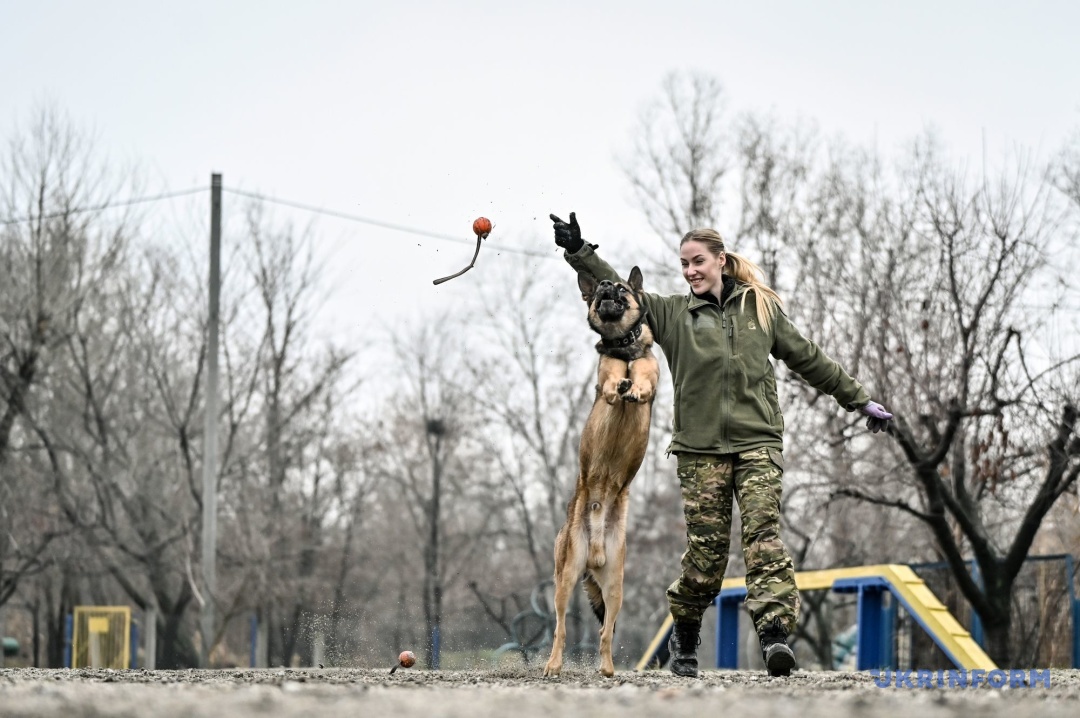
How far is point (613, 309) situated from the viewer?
270 inches

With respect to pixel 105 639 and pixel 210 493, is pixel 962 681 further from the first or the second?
pixel 105 639

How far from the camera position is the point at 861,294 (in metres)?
16.8

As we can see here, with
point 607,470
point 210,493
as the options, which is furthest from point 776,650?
point 210,493

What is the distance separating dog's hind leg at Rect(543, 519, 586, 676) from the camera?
676 cm

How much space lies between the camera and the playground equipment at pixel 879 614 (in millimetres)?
11352

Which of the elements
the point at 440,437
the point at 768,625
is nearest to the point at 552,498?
the point at 440,437

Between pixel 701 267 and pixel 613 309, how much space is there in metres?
0.65

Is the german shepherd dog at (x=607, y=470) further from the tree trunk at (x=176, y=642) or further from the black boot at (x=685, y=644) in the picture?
the tree trunk at (x=176, y=642)

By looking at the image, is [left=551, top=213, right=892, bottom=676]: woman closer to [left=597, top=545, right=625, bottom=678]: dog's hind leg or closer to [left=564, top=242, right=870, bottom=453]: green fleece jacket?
[left=564, top=242, right=870, bottom=453]: green fleece jacket

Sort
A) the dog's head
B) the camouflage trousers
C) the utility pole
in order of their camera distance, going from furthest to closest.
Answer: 1. the utility pole
2. the dog's head
3. the camouflage trousers

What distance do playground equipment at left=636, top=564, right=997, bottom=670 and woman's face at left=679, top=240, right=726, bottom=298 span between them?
16.4ft

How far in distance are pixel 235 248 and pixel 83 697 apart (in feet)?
81.3

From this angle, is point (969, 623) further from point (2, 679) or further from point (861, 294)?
point (2, 679)

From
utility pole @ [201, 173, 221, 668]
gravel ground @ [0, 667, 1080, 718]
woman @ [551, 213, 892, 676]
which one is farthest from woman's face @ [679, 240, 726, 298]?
utility pole @ [201, 173, 221, 668]
